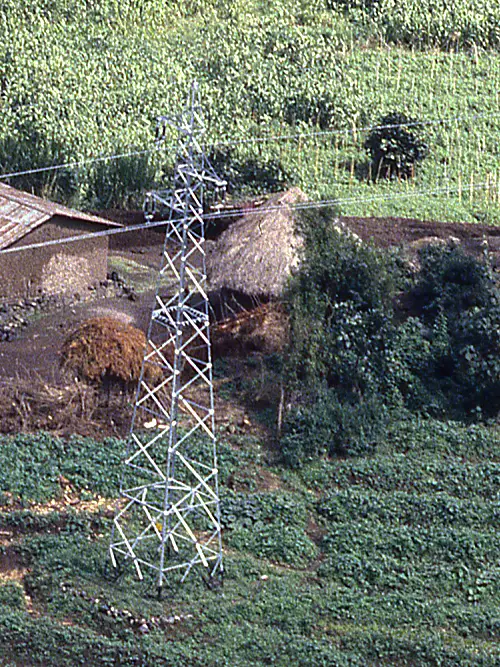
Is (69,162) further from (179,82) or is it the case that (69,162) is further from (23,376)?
(23,376)

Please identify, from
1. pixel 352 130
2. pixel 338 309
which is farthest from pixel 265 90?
pixel 338 309

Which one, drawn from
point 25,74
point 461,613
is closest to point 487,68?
point 25,74

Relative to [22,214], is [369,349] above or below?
below

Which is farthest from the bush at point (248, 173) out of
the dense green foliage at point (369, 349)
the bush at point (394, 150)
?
the dense green foliage at point (369, 349)

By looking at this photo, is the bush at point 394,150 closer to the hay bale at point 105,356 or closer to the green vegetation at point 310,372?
the green vegetation at point 310,372

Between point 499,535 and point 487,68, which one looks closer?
point 499,535

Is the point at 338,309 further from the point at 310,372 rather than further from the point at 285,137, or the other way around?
the point at 285,137
